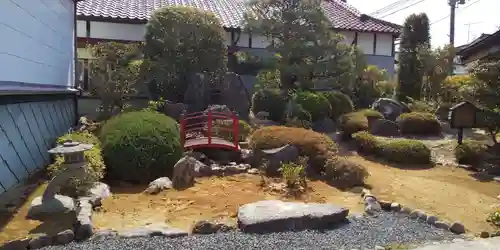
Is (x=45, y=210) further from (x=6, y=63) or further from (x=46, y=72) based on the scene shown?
(x=46, y=72)

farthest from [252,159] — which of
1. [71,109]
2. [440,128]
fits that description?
[440,128]

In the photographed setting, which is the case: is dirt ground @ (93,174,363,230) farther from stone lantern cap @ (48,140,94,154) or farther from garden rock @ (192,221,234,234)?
stone lantern cap @ (48,140,94,154)

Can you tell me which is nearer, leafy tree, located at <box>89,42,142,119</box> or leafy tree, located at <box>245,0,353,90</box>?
leafy tree, located at <box>89,42,142,119</box>

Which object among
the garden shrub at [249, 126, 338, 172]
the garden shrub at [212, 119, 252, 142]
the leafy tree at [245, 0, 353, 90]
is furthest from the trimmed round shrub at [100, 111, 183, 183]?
the leafy tree at [245, 0, 353, 90]

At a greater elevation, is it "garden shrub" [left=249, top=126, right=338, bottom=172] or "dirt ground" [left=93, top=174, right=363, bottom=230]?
"garden shrub" [left=249, top=126, right=338, bottom=172]

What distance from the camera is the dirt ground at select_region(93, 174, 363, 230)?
5.83 metres

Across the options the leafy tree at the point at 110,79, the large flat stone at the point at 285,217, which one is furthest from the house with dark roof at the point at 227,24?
the large flat stone at the point at 285,217

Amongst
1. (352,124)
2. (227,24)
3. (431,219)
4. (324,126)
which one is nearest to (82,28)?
(227,24)

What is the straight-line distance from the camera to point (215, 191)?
24.3ft

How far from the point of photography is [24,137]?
24.8ft

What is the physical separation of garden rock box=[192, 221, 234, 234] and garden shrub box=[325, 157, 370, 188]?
Answer: 3.58 m

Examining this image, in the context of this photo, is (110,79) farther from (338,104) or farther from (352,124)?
(338,104)

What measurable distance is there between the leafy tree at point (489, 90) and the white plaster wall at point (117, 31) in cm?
1237

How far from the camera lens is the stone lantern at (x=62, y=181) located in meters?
5.59
